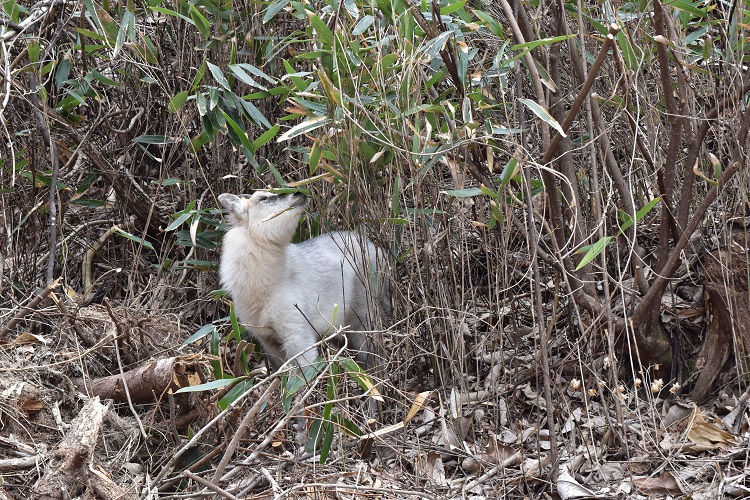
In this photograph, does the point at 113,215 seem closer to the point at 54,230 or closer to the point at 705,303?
the point at 54,230

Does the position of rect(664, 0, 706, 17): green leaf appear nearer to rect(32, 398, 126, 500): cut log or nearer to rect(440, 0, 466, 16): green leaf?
rect(440, 0, 466, 16): green leaf

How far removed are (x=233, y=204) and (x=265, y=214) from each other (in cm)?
21

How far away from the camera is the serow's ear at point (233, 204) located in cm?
509

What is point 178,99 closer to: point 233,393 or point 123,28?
point 123,28

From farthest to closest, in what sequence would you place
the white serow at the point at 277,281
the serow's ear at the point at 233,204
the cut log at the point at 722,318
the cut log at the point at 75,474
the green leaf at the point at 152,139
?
1. the green leaf at the point at 152,139
2. the serow's ear at the point at 233,204
3. the white serow at the point at 277,281
4. the cut log at the point at 722,318
5. the cut log at the point at 75,474

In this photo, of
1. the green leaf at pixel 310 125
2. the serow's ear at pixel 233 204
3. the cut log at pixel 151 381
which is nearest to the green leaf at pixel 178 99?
the serow's ear at pixel 233 204

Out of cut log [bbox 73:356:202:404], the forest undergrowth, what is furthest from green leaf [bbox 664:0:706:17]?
cut log [bbox 73:356:202:404]

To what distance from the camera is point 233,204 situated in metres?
5.12

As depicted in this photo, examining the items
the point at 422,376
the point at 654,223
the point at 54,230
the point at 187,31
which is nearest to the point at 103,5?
the point at 187,31

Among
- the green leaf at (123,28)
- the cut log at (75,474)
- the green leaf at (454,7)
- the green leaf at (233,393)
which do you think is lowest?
the cut log at (75,474)

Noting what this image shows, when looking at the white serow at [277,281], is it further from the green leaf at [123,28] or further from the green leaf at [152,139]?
the green leaf at [123,28]

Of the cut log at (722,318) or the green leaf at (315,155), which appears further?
the cut log at (722,318)

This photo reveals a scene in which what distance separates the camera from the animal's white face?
5043 mm

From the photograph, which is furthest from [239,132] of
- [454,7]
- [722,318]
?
[722,318]
